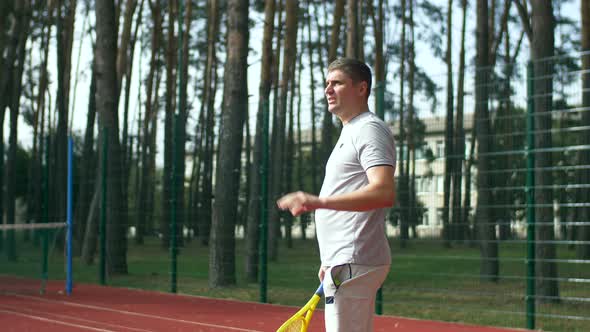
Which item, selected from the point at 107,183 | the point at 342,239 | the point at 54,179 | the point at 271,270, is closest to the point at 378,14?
the point at 54,179

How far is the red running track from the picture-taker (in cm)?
958

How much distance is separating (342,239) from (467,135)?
7.58 m

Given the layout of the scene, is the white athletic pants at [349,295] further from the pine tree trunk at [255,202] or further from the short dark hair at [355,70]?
the pine tree trunk at [255,202]

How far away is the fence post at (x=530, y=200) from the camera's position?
9133mm

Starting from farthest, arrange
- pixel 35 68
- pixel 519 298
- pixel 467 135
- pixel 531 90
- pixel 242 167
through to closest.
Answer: pixel 35 68
pixel 242 167
pixel 519 298
pixel 467 135
pixel 531 90

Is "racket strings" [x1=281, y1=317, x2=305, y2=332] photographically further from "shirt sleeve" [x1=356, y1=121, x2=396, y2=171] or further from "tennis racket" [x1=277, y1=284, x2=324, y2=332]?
"shirt sleeve" [x1=356, y1=121, x2=396, y2=171]

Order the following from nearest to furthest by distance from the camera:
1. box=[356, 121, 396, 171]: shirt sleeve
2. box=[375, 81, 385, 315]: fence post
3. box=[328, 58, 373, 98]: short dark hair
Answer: box=[356, 121, 396, 171]: shirt sleeve → box=[328, 58, 373, 98]: short dark hair → box=[375, 81, 385, 315]: fence post

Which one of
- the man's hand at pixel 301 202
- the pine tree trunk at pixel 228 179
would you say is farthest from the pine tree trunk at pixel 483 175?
the man's hand at pixel 301 202

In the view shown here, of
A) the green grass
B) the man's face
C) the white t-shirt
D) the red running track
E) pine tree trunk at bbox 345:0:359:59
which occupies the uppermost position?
pine tree trunk at bbox 345:0:359:59

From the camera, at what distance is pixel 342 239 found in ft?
11.8

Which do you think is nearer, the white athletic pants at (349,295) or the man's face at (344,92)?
the white athletic pants at (349,295)

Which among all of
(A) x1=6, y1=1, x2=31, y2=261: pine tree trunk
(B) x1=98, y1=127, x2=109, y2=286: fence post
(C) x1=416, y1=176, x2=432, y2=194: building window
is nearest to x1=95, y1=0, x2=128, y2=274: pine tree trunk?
(B) x1=98, y1=127, x2=109, y2=286: fence post

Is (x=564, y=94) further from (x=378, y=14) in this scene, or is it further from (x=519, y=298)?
(x=378, y=14)

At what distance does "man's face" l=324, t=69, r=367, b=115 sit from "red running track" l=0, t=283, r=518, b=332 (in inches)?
236
